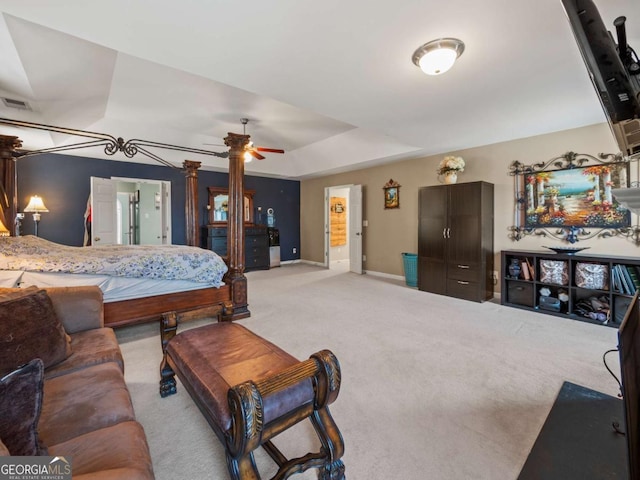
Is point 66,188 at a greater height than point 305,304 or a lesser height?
greater

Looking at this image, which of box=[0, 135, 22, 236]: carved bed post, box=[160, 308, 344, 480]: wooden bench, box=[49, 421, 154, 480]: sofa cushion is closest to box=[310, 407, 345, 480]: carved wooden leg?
box=[160, 308, 344, 480]: wooden bench

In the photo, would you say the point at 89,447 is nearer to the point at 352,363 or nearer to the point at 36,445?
the point at 36,445

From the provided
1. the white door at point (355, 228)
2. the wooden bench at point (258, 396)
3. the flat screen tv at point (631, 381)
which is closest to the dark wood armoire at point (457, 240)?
the white door at point (355, 228)

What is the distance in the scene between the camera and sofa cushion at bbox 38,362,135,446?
41.2 inches

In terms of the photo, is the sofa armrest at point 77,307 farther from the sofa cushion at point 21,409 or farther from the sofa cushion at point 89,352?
the sofa cushion at point 21,409

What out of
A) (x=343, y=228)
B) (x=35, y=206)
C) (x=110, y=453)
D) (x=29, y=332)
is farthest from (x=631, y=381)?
(x=343, y=228)

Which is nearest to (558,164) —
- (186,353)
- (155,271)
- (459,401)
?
(459,401)

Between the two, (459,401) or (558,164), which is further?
(558,164)

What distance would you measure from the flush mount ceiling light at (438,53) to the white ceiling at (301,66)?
2.2 inches

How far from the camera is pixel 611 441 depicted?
3.90 feet

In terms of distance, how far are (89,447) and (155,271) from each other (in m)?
2.28

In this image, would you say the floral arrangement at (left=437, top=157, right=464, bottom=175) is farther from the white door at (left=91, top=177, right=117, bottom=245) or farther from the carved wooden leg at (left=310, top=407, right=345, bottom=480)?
the white door at (left=91, top=177, right=117, bottom=245)

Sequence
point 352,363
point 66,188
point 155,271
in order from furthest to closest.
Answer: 1. point 66,188
2. point 155,271
3. point 352,363

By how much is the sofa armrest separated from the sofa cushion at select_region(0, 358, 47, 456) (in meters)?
1.25
